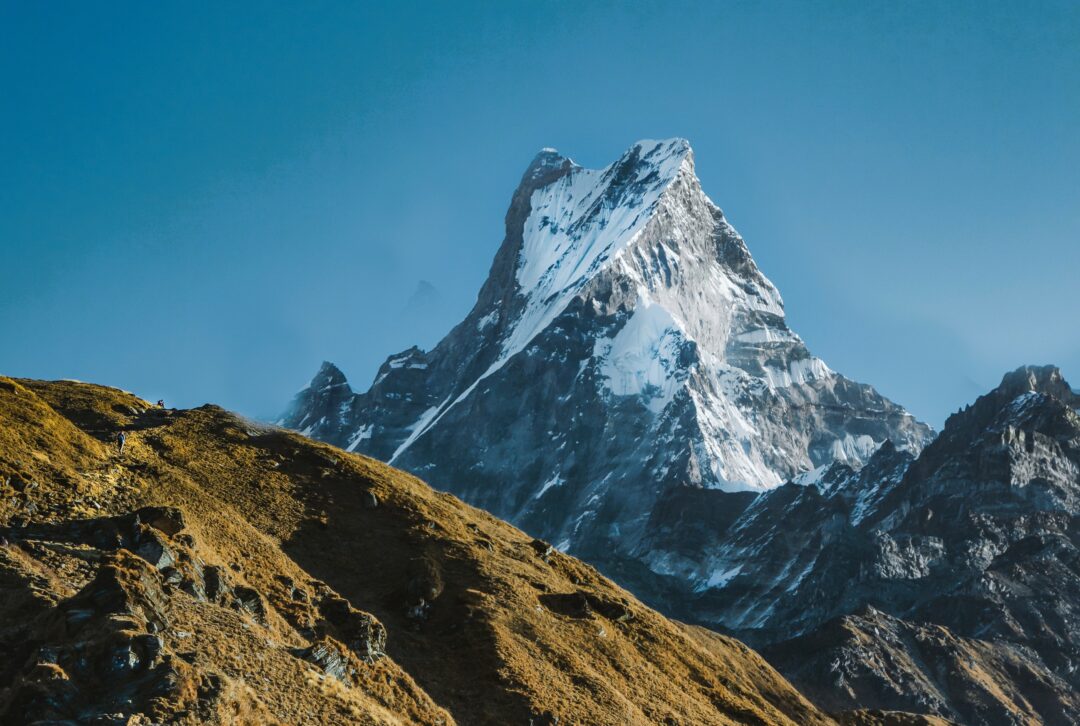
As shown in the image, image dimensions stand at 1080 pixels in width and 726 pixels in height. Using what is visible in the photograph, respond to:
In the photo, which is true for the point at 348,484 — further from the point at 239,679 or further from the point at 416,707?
the point at 239,679

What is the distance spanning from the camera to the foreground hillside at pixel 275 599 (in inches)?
1816

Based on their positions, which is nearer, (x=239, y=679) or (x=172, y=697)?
(x=172, y=697)

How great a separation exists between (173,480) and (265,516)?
22.0ft

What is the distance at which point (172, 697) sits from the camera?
43.4 metres

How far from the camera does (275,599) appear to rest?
67.5 meters

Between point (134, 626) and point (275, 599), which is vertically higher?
point (275, 599)

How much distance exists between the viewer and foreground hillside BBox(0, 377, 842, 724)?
46.1 meters

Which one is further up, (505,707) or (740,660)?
(740,660)

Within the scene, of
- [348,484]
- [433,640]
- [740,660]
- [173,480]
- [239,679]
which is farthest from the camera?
[740,660]

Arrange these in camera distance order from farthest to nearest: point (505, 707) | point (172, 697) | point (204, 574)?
1. point (505, 707)
2. point (204, 574)
3. point (172, 697)

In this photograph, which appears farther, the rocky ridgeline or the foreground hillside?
the foreground hillside

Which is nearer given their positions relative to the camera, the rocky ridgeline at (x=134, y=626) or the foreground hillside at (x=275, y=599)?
the rocky ridgeline at (x=134, y=626)

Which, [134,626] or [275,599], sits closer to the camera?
[134,626]

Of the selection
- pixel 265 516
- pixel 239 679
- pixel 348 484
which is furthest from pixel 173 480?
pixel 239 679
